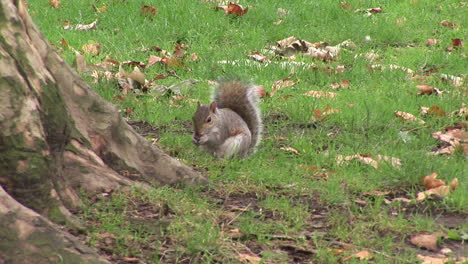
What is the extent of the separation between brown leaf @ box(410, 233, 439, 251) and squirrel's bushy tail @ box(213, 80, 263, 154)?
1816mm

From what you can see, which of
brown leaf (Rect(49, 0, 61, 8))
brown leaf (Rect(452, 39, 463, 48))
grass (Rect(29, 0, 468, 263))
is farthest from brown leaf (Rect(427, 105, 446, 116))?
brown leaf (Rect(49, 0, 61, 8))

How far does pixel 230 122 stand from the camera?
4758 millimetres

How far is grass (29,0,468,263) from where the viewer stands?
296cm

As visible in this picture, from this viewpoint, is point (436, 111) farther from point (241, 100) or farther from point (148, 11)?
point (148, 11)

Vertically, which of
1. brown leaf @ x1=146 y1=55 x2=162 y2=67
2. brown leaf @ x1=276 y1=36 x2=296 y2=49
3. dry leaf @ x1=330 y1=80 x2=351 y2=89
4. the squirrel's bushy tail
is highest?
the squirrel's bushy tail

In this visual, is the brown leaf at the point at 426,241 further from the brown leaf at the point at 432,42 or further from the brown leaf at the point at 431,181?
the brown leaf at the point at 432,42

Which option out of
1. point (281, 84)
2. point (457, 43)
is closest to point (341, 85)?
point (281, 84)

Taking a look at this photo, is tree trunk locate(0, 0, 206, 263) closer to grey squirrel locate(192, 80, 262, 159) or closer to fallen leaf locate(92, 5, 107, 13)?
grey squirrel locate(192, 80, 262, 159)

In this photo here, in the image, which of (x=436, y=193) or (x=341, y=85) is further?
(x=341, y=85)

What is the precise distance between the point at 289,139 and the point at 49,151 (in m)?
2.14

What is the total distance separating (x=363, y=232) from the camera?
314 centimetres

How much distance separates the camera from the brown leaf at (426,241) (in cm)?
304

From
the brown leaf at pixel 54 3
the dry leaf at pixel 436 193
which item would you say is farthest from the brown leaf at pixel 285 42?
the dry leaf at pixel 436 193

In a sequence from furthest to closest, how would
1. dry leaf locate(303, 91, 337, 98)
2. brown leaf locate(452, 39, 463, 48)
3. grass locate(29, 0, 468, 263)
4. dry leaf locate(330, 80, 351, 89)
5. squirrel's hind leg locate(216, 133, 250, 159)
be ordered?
brown leaf locate(452, 39, 463, 48) < dry leaf locate(330, 80, 351, 89) < dry leaf locate(303, 91, 337, 98) < squirrel's hind leg locate(216, 133, 250, 159) < grass locate(29, 0, 468, 263)
